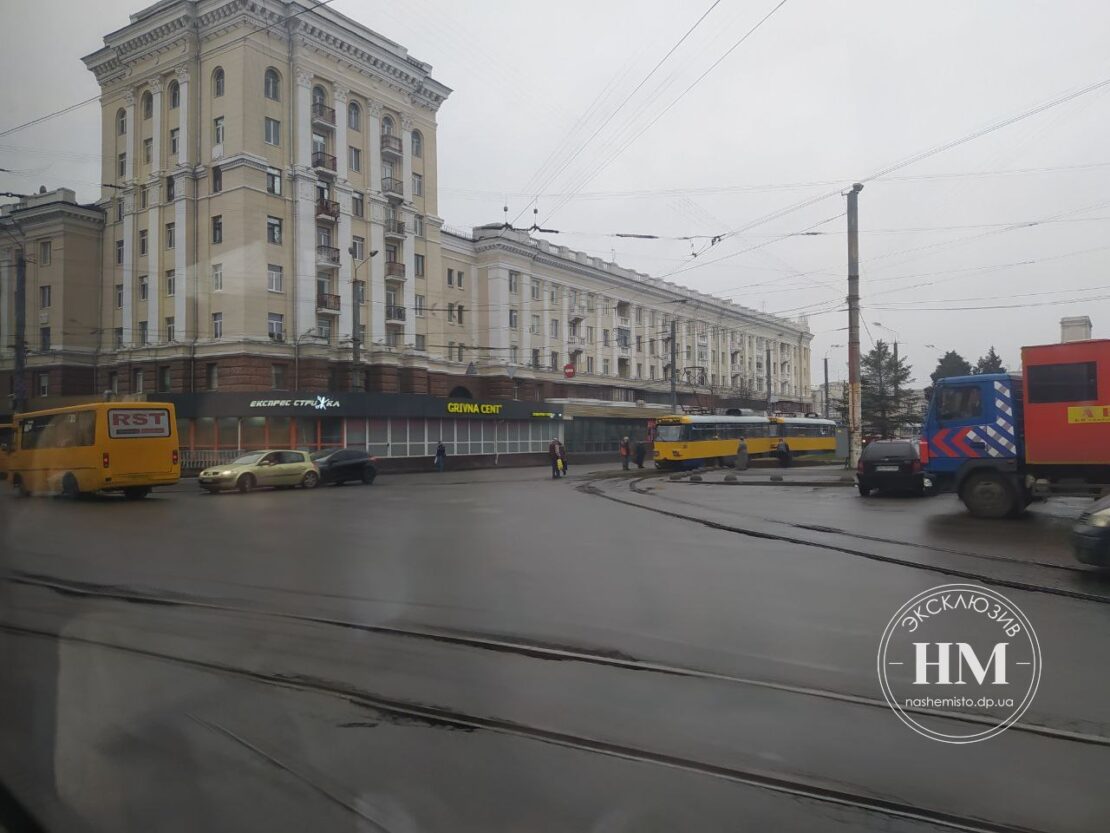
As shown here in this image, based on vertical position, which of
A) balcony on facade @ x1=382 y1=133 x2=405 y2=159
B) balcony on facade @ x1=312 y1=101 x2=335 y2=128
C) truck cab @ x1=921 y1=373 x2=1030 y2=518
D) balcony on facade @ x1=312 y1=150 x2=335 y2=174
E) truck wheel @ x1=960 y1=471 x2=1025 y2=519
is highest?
balcony on facade @ x1=382 y1=133 x2=405 y2=159

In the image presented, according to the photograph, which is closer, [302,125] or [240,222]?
[240,222]

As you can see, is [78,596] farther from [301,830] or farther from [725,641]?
[725,641]

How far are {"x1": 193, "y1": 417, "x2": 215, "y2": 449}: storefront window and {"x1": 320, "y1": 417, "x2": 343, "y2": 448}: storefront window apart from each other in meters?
6.51

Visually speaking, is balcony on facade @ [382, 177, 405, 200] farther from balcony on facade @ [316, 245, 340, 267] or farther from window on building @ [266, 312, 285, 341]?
window on building @ [266, 312, 285, 341]

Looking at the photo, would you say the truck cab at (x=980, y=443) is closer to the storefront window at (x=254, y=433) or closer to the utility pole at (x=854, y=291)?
the utility pole at (x=854, y=291)

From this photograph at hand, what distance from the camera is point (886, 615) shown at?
6.12 metres

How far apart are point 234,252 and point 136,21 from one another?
7.33 metres

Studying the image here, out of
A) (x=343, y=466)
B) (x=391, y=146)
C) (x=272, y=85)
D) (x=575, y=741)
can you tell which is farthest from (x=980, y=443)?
(x=343, y=466)

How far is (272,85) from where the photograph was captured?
14.7 meters

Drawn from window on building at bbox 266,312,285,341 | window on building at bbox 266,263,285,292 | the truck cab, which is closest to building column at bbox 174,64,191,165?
window on building at bbox 266,263,285,292

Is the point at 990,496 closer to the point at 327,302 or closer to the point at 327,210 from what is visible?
the point at 327,210

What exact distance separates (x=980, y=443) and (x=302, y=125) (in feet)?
57.5

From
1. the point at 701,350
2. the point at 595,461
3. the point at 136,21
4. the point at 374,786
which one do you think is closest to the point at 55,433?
the point at 136,21

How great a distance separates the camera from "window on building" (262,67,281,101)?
14.2 m
